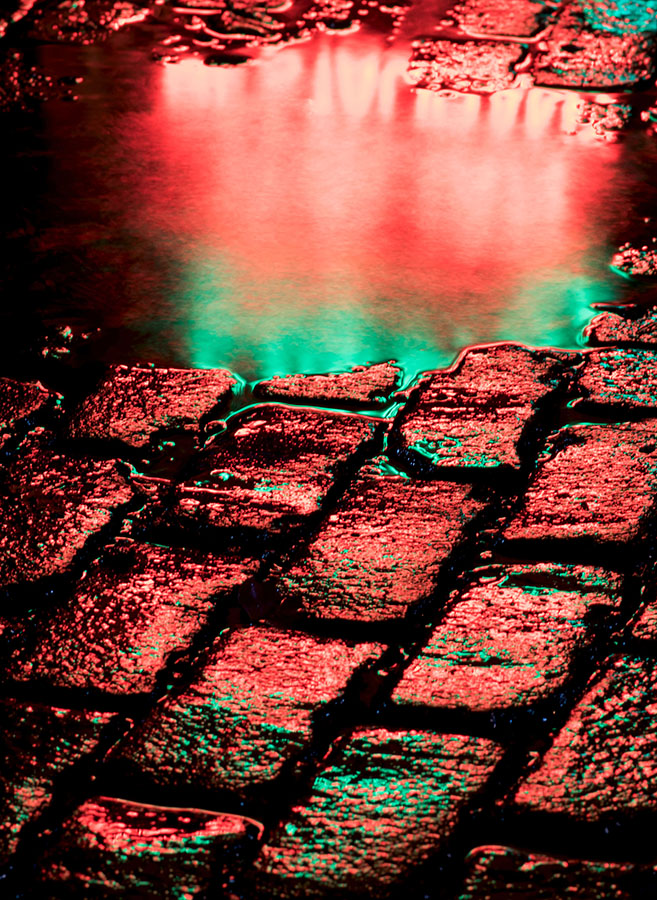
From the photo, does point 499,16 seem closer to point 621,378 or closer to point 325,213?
point 325,213

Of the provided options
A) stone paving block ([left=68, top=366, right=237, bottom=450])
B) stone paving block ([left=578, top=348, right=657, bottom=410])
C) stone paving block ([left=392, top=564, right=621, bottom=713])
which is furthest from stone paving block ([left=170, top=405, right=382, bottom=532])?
stone paving block ([left=578, top=348, right=657, bottom=410])

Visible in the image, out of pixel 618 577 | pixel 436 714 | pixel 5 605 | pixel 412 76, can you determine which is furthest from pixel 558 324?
pixel 412 76

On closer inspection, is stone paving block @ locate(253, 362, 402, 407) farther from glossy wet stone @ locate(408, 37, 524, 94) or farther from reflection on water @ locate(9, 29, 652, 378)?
glossy wet stone @ locate(408, 37, 524, 94)

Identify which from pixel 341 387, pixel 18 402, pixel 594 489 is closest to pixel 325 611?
pixel 594 489

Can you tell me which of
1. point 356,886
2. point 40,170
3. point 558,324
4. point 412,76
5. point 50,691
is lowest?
point 356,886

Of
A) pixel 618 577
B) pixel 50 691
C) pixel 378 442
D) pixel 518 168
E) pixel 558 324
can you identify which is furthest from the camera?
pixel 518 168

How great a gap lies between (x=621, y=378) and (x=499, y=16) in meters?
3.00

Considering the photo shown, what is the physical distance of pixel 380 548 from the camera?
81.0 inches

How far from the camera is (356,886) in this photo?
144 centimetres

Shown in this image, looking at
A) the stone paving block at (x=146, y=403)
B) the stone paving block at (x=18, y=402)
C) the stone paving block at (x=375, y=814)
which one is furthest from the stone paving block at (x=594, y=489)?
the stone paving block at (x=18, y=402)

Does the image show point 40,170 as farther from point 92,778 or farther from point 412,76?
point 92,778

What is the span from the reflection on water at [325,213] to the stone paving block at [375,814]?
1.27 meters

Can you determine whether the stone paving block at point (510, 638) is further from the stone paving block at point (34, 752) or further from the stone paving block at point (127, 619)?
the stone paving block at point (34, 752)

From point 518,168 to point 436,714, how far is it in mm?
2538
